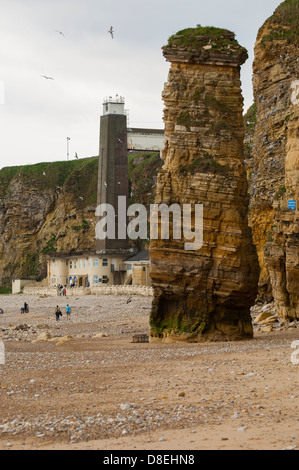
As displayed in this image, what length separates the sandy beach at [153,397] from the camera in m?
9.07

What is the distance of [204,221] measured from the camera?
67.4 ft

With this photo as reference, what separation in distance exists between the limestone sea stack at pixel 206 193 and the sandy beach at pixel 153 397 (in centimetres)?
120

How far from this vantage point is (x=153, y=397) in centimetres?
1171

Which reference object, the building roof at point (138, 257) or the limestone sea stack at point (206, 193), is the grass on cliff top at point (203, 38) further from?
the building roof at point (138, 257)

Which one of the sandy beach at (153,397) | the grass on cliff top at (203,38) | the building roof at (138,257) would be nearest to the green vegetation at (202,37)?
the grass on cliff top at (203,38)

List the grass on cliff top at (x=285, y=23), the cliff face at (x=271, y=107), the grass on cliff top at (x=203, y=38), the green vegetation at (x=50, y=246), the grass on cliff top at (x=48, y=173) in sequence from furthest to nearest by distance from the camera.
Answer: the grass on cliff top at (x=48, y=173), the green vegetation at (x=50, y=246), the grass on cliff top at (x=285, y=23), the cliff face at (x=271, y=107), the grass on cliff top at (x=203, y=38)

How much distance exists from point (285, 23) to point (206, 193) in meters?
18.2

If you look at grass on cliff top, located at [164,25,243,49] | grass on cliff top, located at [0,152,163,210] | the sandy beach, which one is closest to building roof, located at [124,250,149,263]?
grass on cliff top, located at [0,152,163,210]

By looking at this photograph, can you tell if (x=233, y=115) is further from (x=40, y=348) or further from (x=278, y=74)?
(x=278, y=74)

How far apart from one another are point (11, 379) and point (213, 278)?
8.03m

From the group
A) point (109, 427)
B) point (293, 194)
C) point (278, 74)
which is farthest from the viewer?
point (278, 74)

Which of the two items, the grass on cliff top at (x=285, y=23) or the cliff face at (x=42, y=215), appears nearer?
the grass on cliff top at (x=285, y=23)

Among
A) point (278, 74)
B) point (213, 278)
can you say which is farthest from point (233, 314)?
point (278, 74)

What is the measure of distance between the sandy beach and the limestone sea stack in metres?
1.20
